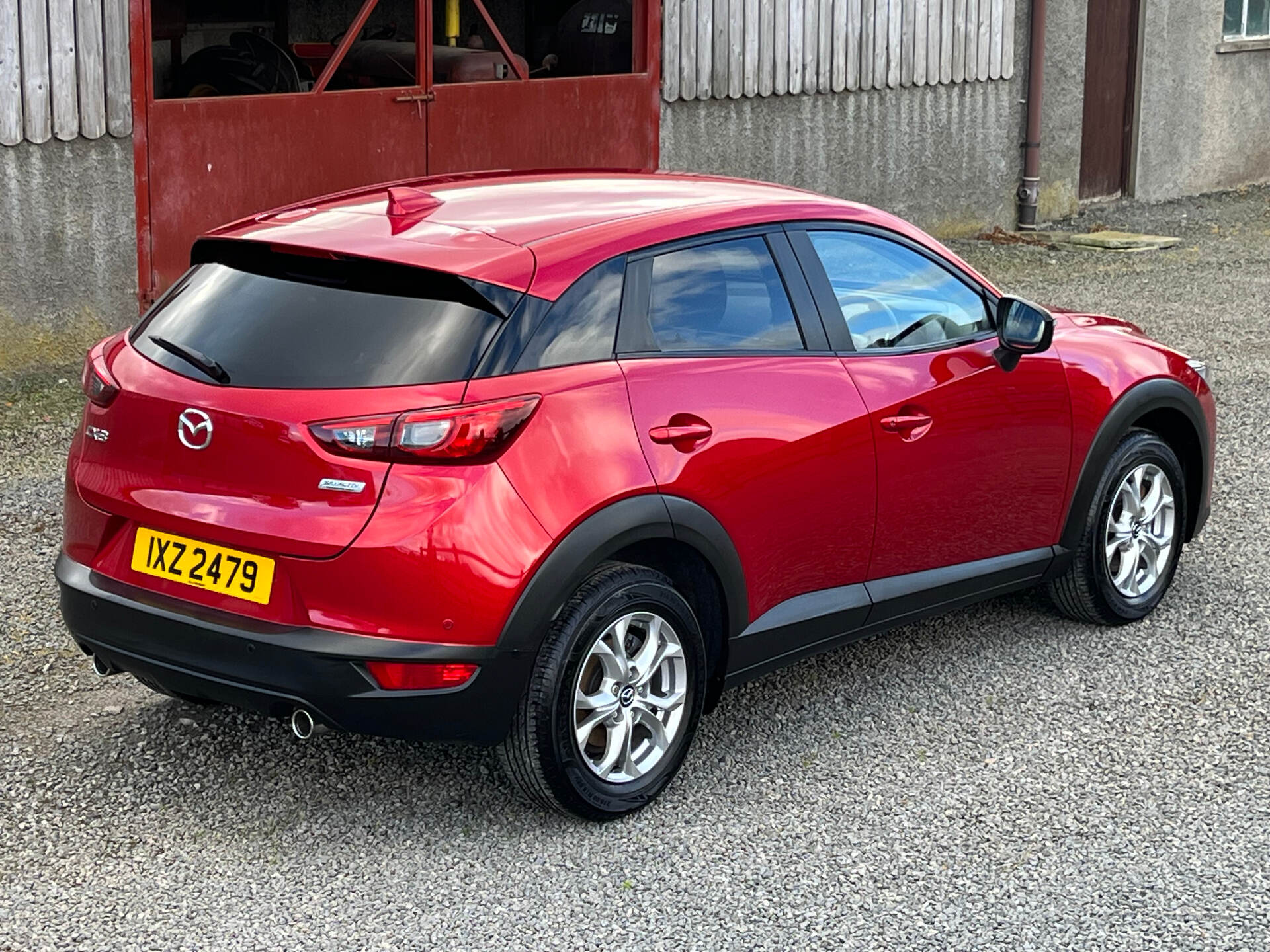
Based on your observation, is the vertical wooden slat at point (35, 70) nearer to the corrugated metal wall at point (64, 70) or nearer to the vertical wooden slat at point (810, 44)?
the corrugated metal wall at point (64, 70)

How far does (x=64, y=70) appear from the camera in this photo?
31.3 feet

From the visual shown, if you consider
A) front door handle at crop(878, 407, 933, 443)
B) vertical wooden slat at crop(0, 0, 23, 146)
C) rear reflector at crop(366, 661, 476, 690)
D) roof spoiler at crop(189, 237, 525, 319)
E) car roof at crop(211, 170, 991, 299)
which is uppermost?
vertical wooden slat at crop(0, 0, 23, 146)

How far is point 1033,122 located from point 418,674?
42.4 feet

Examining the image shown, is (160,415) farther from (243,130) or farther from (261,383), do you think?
(243,130)

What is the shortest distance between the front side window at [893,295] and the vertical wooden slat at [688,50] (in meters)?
7.72

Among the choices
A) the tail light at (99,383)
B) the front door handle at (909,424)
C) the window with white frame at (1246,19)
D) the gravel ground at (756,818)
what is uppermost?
the window with white frame at (1246,19)

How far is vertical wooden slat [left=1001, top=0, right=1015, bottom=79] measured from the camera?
15273 millimetres

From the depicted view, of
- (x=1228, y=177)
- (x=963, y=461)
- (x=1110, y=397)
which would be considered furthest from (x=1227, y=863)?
(x=1228, y=177)

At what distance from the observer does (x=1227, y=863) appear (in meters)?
4.32

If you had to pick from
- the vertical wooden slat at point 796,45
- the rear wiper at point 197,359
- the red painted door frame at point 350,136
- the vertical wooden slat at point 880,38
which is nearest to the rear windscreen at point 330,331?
the rear wiper at point 197,359

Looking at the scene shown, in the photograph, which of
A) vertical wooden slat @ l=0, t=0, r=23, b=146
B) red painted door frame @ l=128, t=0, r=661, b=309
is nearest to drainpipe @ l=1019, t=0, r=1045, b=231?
red painted door frame @ l=128, t=0, r=661, b=309

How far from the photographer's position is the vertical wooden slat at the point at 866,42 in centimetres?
1403

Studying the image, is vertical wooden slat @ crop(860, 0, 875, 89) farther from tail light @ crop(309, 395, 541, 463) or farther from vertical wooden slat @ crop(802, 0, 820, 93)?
tail light @ crop(309, 395, 541, 463)

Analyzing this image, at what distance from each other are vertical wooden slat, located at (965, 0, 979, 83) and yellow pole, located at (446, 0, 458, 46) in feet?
15.2
